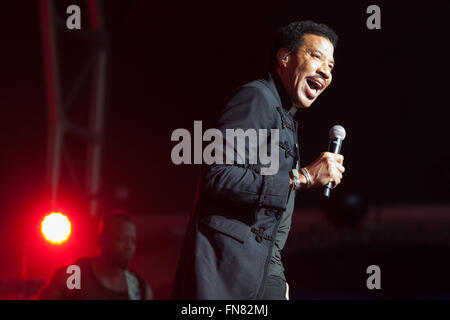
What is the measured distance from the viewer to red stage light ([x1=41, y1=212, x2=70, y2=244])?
448 cm

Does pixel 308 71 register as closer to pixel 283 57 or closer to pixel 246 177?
pixel 283 57

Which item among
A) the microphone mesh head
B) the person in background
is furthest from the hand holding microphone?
the person in background

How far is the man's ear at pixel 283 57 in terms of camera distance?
2303 mm

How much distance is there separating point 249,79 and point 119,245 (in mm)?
4991

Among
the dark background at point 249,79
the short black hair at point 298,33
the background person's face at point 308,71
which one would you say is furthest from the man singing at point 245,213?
the dark background at point 249,79

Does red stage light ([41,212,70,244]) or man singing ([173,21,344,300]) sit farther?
red stage light ([41,212,70,244])

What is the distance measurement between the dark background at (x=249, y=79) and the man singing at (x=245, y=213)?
6666 millimetres

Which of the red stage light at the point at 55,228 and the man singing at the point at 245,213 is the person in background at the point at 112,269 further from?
the man singing at the point at 245,213

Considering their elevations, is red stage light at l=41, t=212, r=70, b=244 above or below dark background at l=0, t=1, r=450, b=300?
below

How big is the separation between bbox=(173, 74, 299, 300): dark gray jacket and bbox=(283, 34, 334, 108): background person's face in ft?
0.82

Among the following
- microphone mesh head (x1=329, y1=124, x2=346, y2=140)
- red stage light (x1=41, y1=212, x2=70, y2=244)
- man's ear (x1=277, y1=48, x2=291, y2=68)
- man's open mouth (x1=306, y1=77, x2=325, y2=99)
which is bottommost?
red stage light (x1=41, y1=212, x2=70, y2=244)

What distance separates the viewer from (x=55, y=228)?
4.49 metres

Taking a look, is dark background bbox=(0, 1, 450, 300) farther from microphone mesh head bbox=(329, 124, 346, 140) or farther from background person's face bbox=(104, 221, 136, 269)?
microphone mesh head bbox=(329, 124, 346, 140)

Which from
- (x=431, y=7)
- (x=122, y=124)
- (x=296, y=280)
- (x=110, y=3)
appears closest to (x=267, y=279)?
(x=296, y=280)
